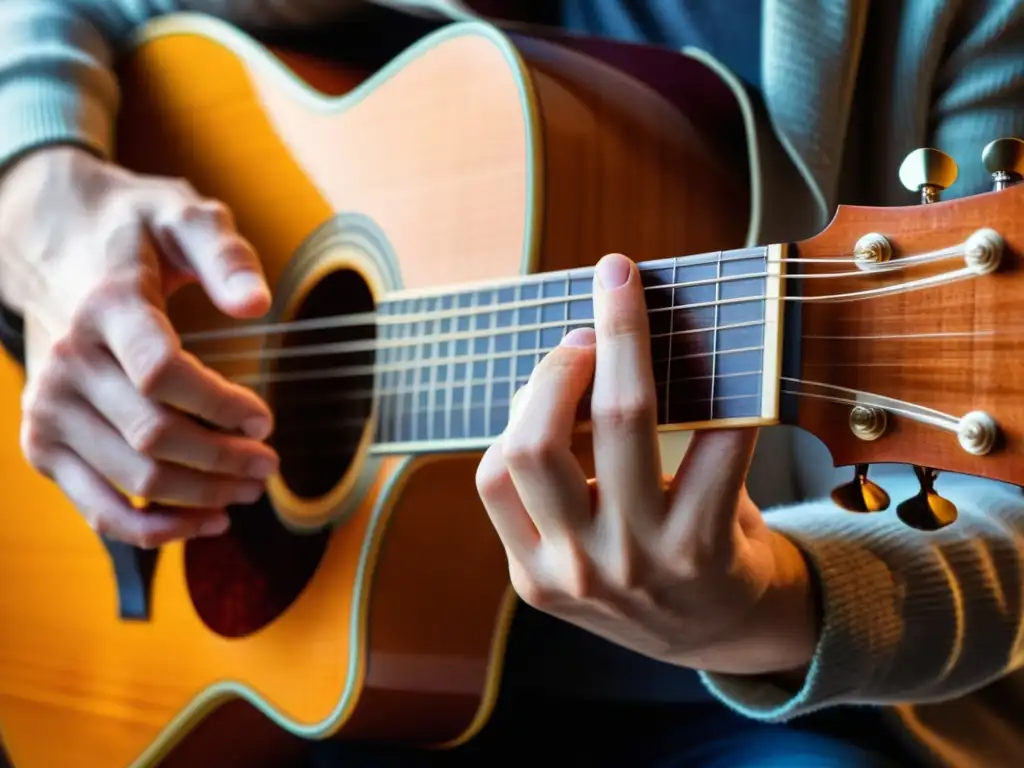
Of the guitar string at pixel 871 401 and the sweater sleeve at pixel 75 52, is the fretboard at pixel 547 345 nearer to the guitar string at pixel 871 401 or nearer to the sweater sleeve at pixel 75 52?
the guitar string at pixel 871 401

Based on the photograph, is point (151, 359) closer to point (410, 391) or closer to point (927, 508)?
point (410, 391)

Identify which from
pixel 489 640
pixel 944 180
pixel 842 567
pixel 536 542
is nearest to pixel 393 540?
pixel 489 640

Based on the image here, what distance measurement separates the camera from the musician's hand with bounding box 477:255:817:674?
18.5 inches

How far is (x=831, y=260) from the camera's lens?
0.45 m

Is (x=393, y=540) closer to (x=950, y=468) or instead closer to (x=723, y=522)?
(x=723, y=522)

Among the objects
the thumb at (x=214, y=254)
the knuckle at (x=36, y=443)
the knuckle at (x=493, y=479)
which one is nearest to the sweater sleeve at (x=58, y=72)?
the thumb at (x=214, y=254)

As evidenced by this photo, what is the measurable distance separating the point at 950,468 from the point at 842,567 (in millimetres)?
214

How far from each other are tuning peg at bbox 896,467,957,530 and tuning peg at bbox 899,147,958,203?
0.13 meters

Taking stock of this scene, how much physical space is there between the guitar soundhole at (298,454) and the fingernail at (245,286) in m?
0.08

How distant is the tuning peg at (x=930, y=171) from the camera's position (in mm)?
449

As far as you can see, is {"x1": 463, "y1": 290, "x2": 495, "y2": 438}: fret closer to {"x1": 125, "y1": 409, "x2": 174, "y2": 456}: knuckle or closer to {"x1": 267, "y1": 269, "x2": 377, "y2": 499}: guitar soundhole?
{"x1": 267, "y1": 269, "x2": 377, "y2": 499}: guitar soundhole

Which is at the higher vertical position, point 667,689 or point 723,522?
point 723,522

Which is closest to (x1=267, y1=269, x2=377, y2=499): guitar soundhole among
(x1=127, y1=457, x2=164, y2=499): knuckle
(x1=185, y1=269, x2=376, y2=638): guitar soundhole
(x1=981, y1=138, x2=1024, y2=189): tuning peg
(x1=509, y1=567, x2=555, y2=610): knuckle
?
(x1=185, y1=269, x2=376, y2=638): guitar soundhole

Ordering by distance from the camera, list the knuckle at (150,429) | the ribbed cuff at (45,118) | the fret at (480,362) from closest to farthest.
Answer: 1. the fret at (480,362)
2. the knuckle at (150,429)
3. the ribbed cuff at (45,118)
